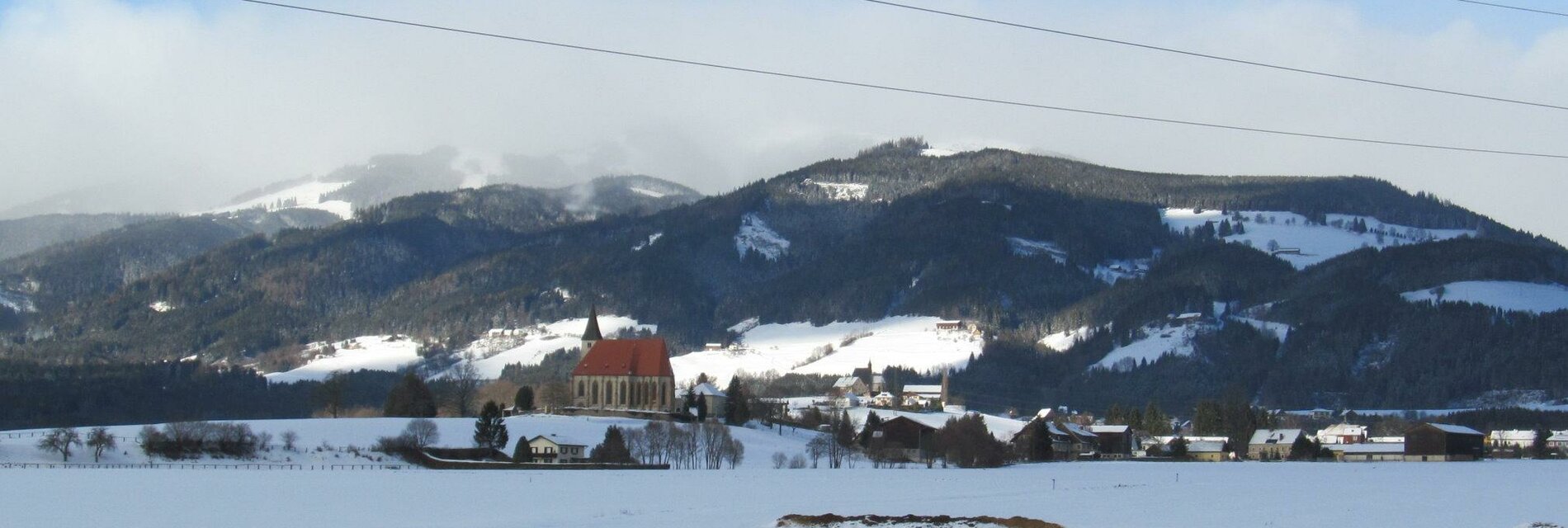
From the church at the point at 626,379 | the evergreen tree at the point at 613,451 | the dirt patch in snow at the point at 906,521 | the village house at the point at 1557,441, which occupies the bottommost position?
the dirt patch in snow at the point at 906,521

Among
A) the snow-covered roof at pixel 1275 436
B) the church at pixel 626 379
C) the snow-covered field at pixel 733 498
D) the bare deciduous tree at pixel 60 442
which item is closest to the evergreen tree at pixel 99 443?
the bare deciduous tree at pixel 60 442

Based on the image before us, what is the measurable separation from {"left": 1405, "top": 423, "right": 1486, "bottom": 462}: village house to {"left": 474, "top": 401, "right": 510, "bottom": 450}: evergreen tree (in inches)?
3137

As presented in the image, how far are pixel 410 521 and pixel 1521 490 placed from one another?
5401 cm

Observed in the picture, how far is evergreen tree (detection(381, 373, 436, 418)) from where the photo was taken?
167625 mm

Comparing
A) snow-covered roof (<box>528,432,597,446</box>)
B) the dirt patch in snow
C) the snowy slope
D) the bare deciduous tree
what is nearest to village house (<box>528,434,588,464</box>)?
snow-covered roof (<box>528,432,597,446</box>)

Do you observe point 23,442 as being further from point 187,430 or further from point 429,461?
point 429,461

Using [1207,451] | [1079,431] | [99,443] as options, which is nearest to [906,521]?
[99,443]

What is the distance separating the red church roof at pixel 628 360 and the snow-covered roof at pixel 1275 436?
62721mm

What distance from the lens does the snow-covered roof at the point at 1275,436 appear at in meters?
186

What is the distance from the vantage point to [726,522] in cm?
6619

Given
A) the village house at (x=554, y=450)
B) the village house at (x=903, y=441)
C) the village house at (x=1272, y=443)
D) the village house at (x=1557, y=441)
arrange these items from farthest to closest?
the village house at (x=1557, y=441) < the village house at (x=1272, y=443) < the village house at (x=903, y=441) < the village house at (x=554, y=450)

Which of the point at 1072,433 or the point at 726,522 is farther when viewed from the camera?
the point at 1072,433

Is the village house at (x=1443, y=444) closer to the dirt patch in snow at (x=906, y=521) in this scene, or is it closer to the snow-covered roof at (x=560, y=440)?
the snow-covered roof at (x=560, y=440)

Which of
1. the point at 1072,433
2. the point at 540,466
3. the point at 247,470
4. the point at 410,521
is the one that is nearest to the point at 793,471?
the point at 540,466
